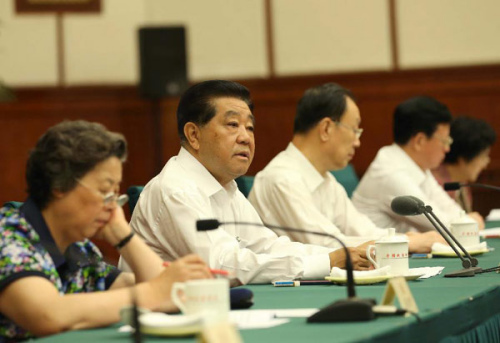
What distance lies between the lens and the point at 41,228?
2113mm

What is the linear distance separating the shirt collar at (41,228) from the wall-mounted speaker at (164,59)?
5.38 meters

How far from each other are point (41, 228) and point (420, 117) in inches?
132

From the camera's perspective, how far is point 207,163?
316 cm

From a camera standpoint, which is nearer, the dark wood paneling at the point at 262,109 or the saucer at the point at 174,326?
the saucer at the point at 174,326

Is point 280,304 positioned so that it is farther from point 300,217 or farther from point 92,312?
point 300,217

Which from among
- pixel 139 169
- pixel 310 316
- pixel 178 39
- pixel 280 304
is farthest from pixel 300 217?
pixel 139 169

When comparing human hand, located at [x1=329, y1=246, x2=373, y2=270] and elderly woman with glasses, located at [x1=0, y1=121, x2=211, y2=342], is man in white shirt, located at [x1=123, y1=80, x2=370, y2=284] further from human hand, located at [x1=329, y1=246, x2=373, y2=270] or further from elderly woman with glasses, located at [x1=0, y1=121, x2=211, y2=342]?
elderly woman with glasses, located at [x1=0, y1=121, x2=211, y2=342]

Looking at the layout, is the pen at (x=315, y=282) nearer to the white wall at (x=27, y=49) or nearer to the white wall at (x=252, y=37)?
the white wall at (x=252, y=37)

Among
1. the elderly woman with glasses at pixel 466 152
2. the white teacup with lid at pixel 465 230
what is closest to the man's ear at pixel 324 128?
the white teacup with lid at pixel 465 230

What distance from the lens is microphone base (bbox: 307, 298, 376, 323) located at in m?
1.88

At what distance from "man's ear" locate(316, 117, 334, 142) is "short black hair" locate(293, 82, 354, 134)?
0.7 inches

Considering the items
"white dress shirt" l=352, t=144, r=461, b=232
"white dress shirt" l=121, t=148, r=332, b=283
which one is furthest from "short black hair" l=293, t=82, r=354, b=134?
"white dress shirt" l=121, t=148, r=332, b=283

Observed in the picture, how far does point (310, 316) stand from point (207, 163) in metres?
1.32

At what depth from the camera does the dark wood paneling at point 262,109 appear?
7.57 m
